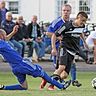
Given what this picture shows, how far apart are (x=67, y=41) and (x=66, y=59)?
432 millimetres

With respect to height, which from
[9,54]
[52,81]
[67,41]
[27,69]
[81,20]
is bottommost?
[52,81]

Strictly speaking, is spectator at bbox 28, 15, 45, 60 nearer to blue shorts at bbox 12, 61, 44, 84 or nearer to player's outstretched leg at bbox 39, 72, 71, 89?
player's outstretched leg at bbox 39, 72, 71, 89

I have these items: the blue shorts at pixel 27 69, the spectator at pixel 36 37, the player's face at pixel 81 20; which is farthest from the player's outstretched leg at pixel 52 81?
the spectator at pixel 36 37

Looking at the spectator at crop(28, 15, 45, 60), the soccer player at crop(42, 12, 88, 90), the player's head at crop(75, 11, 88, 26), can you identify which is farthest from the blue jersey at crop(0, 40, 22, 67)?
the spectator at crop(28, 15, 45, 60)

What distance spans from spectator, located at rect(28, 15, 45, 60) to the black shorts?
Result: 9938mm

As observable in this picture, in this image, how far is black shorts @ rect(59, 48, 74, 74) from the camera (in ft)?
44.5

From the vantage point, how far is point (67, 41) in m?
13.8

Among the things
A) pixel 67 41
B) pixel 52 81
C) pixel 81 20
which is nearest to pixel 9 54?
pixel 52 81

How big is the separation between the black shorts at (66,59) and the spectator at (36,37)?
9.94 meters

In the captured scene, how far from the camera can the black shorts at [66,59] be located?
535 inches

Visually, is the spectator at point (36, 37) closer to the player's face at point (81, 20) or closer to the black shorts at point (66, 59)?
the black shorts at point (66, 59)

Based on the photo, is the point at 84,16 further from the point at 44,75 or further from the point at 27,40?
the point at 27,40

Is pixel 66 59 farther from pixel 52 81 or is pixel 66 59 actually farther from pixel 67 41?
pixel 52 81

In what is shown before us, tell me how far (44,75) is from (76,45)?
1.41 m
